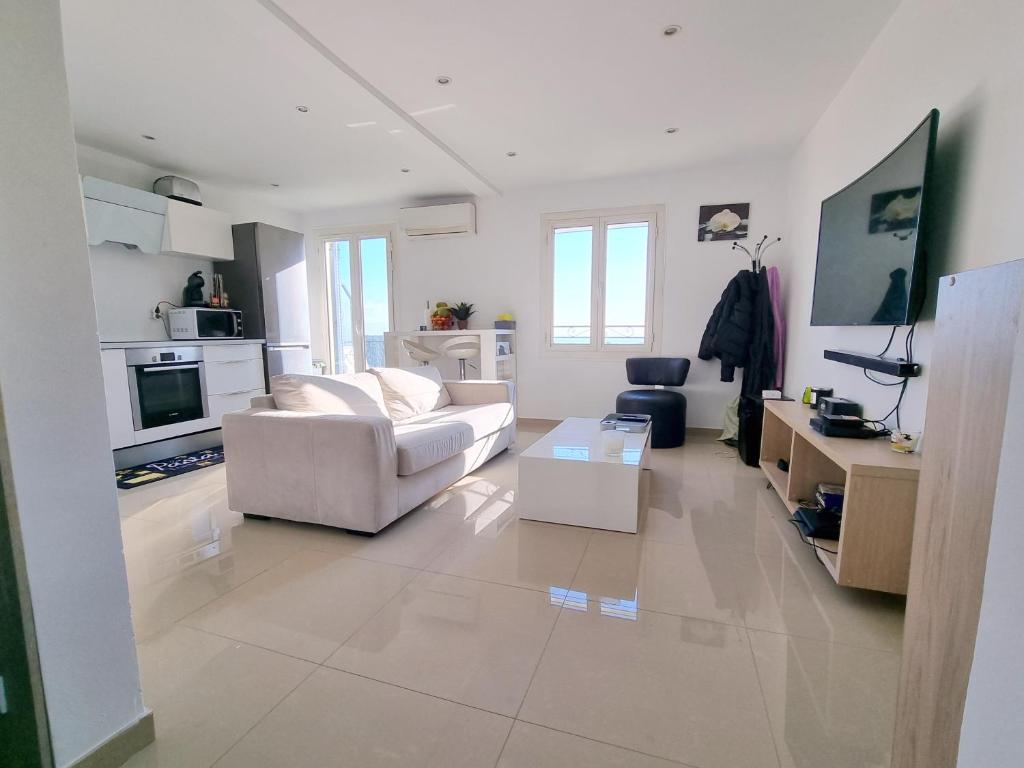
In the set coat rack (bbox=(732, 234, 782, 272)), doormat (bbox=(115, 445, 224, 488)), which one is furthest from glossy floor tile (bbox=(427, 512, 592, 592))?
coat rack (bbox=(732, 234, 782, 272))

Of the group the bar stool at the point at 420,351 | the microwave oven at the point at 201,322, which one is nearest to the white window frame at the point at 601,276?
the bar stool at the point at 420,351

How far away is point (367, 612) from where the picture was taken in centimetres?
162

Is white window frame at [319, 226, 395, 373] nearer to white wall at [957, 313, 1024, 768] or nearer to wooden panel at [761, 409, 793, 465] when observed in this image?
wooden panel at [761, 409, 793, 465]

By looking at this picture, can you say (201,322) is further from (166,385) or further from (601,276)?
(601,276)

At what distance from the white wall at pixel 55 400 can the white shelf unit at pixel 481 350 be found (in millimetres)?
3580

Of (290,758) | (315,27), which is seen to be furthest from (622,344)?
(290,758)

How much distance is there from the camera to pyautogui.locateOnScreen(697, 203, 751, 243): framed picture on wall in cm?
412

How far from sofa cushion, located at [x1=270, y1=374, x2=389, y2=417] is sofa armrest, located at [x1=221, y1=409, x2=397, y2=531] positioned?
162 mm

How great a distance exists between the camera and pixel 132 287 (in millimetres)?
3982

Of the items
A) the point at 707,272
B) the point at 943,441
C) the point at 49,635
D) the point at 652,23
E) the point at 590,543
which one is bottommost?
the point at 590,543

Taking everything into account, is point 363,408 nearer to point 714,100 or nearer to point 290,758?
point 290,758

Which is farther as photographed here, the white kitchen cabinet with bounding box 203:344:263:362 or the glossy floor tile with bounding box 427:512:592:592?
the white kitchen cabinet with bounding box 203:344:263:362

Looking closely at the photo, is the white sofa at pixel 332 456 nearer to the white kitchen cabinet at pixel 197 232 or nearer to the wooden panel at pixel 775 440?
the wooden panel at pixel 775 440

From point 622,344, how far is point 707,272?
1081 millimetres
